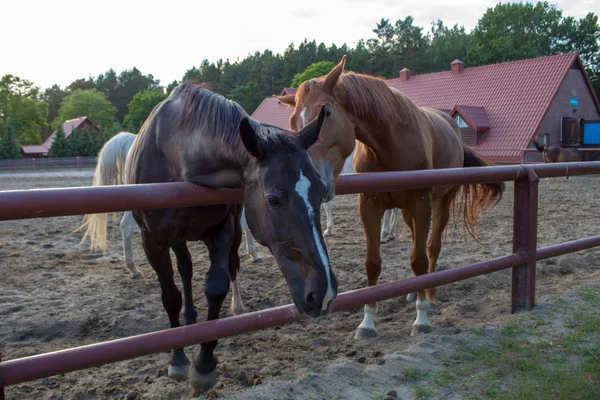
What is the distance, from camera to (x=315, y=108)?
327 centimetres

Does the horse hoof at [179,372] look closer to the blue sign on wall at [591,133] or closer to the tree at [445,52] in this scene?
the blue sign on wall at [591,133]

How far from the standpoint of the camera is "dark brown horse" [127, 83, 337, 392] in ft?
6.29

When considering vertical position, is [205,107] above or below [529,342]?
above

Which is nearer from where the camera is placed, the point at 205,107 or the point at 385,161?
the point at 205,107

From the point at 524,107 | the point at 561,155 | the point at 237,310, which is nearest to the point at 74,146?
the point at 524,107

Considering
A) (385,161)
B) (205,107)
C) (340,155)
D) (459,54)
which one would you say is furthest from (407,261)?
(459,54)

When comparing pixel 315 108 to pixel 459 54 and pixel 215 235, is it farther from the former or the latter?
pixel 459 54

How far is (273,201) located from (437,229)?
10.2 feet

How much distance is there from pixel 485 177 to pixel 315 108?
4.38 feet

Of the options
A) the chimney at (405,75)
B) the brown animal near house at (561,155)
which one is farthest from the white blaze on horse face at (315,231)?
the chimney at (405,75)

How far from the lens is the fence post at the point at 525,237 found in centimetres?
373

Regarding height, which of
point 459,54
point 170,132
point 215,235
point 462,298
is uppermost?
point 459,54

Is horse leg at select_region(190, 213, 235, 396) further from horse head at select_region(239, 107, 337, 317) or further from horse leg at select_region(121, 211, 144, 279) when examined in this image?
horse leg at select_region(121, 211, 144, 279)

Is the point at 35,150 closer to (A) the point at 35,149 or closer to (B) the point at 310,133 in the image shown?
(A) the point at 35,149
